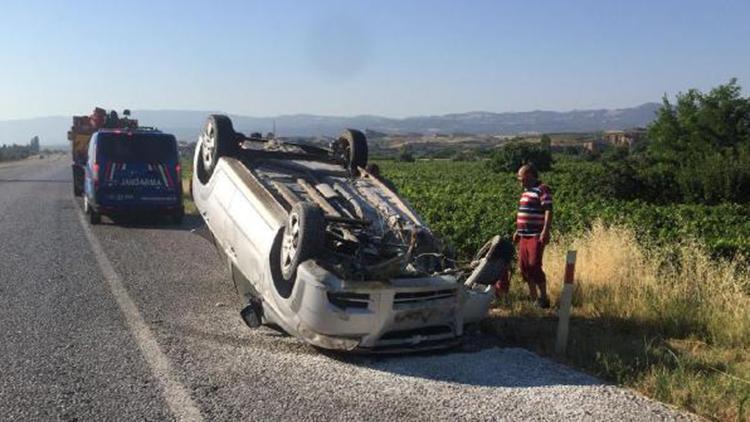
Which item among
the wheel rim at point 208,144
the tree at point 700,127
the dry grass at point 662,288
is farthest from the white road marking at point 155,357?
the tree at point 700,127

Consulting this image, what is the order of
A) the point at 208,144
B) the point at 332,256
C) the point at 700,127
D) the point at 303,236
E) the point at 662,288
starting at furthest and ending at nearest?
the point at 700,127 → the point at 208,144 → the point at 662,288 → the point at 332,256 → the point at 303,236

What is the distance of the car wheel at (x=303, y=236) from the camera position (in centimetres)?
614

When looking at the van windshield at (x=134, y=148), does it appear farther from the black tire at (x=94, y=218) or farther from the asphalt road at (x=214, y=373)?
the asphalt road at (x=214, y=373)

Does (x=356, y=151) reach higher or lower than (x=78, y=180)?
higher

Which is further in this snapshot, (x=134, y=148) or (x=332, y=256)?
(x=134, y=148)

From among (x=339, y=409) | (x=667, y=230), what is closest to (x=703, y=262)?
(x=667, y=230)

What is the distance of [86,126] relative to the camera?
23.5m

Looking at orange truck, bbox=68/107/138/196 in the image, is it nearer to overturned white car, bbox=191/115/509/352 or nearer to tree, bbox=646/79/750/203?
overturned white car, bbox=191/115/509/352

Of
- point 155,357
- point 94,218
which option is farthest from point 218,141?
point 94,218

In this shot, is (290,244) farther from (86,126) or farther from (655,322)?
(86,126)

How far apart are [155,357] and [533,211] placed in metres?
4.49

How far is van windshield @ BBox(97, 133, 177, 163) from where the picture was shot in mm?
14922

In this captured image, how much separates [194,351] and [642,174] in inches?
953

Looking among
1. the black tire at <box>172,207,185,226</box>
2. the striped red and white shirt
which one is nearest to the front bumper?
the striped red and white shirt
